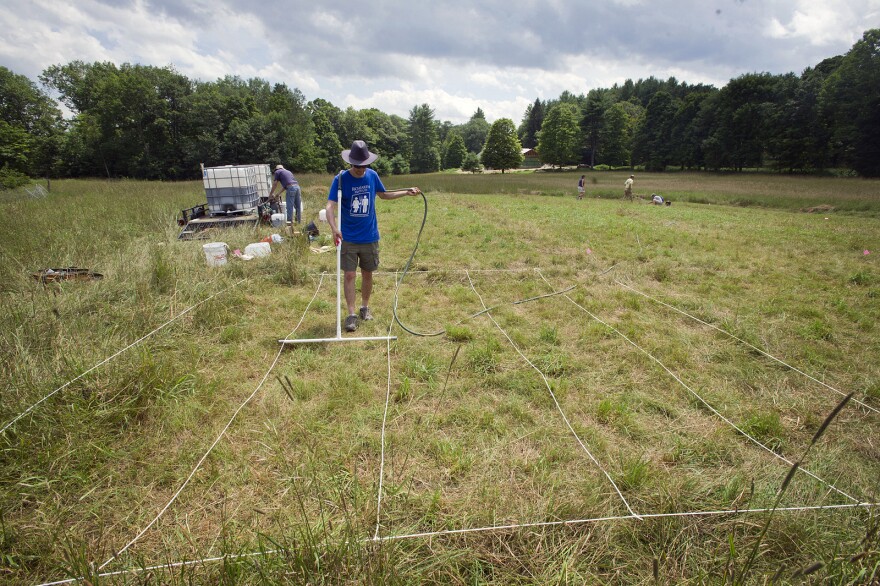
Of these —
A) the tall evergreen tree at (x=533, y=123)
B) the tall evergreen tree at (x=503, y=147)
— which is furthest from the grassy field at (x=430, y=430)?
the tall evergreen tree at (x=533, y=123)

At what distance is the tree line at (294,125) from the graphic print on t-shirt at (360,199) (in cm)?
3114

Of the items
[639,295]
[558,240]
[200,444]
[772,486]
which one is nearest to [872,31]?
[558,240]

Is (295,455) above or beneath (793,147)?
beneath

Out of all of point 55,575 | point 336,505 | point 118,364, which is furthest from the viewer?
point 118,364

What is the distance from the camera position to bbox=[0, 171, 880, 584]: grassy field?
181 cm

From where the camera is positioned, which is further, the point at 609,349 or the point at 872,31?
the point at 872,31

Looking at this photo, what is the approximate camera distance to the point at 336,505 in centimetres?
210

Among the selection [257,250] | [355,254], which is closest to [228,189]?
[257,250]

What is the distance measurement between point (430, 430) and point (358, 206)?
2.66 meters

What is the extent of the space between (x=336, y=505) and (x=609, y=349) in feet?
10.3

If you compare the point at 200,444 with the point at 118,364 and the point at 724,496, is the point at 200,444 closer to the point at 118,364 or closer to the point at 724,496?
the point at 118,364

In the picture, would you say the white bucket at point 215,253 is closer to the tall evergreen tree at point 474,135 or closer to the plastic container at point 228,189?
the plastic container at point 228,189

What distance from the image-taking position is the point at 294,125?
45.3 meters

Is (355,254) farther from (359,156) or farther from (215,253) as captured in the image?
(215,253)
